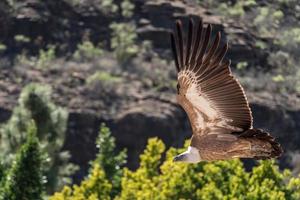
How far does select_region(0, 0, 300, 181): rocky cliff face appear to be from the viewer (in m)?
57.1

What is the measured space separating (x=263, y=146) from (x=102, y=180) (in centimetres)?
2020

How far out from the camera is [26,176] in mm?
30031

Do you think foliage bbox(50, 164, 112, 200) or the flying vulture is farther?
foliage bbox(50, 164, 112, 200)

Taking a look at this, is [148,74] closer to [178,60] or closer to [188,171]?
[188,171]

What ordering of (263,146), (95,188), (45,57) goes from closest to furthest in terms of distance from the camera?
(263,146), (95,188), (45,57)

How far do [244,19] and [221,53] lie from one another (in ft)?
192

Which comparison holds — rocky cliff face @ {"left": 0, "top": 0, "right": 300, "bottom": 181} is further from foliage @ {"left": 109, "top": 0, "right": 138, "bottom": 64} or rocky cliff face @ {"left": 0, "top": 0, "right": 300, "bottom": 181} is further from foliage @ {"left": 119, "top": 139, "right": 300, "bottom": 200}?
foliage @ {"left": 119, "top": 139, "right": 300, "bottom": 200}

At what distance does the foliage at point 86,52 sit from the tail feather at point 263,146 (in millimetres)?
54308

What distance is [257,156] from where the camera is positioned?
13.2m

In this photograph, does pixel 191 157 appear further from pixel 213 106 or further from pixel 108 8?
pixel 108 8

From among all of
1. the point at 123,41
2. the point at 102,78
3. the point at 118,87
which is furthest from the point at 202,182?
the point at 123,41

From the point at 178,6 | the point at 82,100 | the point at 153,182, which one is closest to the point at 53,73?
the point at 82,100

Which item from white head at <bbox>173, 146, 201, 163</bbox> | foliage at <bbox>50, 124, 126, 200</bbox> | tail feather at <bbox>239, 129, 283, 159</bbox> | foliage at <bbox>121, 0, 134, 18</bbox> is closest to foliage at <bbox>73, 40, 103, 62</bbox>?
foliage at <bbox>121, 0, 134, 18</bbox>

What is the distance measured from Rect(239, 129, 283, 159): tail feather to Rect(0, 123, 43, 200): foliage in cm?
1734
